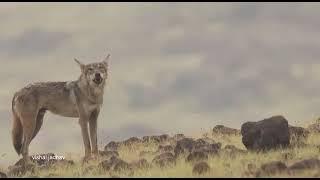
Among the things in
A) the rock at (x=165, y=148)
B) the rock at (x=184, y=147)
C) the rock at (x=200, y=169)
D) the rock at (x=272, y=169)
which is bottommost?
the rock at (x=272, y=169)

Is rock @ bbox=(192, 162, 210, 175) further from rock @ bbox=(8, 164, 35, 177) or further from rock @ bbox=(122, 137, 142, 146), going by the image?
rock @ bbox=(122, 137, 142, 146)

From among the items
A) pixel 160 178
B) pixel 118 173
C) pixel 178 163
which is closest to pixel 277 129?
pixel 178 163

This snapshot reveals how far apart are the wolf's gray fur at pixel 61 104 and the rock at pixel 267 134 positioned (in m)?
4.33

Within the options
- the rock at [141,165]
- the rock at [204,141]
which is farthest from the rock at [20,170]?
the rock at [204,141]

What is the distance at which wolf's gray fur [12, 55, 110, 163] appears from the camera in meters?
21.2

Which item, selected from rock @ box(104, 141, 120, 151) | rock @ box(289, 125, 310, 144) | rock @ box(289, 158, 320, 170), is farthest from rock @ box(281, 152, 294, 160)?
rock @ box(104, 141, 120, 151)

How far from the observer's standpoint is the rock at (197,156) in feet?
56.9

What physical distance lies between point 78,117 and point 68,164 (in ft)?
7.65

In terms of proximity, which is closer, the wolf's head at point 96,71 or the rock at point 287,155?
the rock at point 287,155

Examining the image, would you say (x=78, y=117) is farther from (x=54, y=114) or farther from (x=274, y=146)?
(x=274, y=146)

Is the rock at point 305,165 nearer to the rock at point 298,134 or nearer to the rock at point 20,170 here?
the rock at point 298,134

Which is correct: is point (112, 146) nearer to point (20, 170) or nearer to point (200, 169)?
point (20, 170)

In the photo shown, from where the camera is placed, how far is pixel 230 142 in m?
23.1

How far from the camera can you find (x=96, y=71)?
67.3ft
